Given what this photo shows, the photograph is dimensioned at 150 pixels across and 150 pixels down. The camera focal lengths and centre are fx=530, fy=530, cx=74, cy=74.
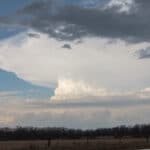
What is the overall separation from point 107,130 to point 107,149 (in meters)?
113

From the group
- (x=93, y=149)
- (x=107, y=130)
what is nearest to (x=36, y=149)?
(x=93, y=149)

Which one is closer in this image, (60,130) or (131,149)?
(131,149)

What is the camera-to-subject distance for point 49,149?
42.3m

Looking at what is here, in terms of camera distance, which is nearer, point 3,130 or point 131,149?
point 131,149

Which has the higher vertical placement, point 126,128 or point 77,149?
point 126,128

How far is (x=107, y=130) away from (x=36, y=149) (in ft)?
372

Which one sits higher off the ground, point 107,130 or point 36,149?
point 107,130

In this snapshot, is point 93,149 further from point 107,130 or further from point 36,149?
point 107,130

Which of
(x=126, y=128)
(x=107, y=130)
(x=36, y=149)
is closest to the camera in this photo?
(x=36, y=149)

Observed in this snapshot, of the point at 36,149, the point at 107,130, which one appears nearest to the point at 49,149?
the point at 36,149

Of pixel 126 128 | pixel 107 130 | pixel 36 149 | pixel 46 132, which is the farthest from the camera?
pixel 107 130

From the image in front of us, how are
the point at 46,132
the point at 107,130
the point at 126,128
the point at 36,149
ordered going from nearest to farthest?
the point at 36,149
the point at 46,132
the point at 126,128
the point at 107,130

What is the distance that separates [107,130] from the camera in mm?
154500

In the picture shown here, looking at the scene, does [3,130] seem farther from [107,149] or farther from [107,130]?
[107,149]
